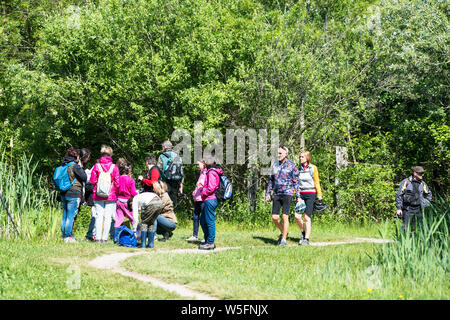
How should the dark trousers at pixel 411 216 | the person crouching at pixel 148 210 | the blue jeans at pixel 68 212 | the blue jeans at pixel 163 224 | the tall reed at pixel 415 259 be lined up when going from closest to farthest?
the tall reed at pixel 415 259 < the person crouching at pixel 148 210 < the blue jeans at pixel 68 212 < the dark trousers at pixel 411 216 < the blue jeans at pixel 163 224

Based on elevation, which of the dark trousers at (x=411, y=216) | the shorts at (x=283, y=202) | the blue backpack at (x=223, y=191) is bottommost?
the dark trousers at (x=411, y=216)

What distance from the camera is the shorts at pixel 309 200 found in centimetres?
1010

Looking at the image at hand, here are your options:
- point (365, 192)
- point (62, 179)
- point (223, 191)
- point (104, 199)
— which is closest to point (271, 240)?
point (223, 191)

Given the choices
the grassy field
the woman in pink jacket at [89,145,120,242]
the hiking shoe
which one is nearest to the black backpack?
the woman in pink jacket at [89,145,120,242]

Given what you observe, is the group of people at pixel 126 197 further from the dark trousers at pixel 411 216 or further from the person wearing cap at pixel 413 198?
the dark trousers at pixel 411 216

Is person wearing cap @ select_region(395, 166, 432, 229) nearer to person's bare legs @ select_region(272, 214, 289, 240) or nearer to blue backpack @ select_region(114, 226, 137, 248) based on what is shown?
person's bare legs @ select_region(272, 214, 289, 240)

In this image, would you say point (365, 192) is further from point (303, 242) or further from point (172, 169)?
point (172, 169)

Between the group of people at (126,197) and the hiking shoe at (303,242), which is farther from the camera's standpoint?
the hiking shoe at (303,242)

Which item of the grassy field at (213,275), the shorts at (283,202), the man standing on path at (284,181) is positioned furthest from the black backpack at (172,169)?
the shorts at (283,202)

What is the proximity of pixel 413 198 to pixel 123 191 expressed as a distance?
229 inches

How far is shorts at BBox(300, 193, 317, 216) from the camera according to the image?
1010cm

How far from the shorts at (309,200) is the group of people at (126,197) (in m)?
1.94

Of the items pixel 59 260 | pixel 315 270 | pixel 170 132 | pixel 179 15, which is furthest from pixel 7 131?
pixel 315 270

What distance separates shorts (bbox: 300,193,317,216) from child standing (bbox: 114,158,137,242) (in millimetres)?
3501
